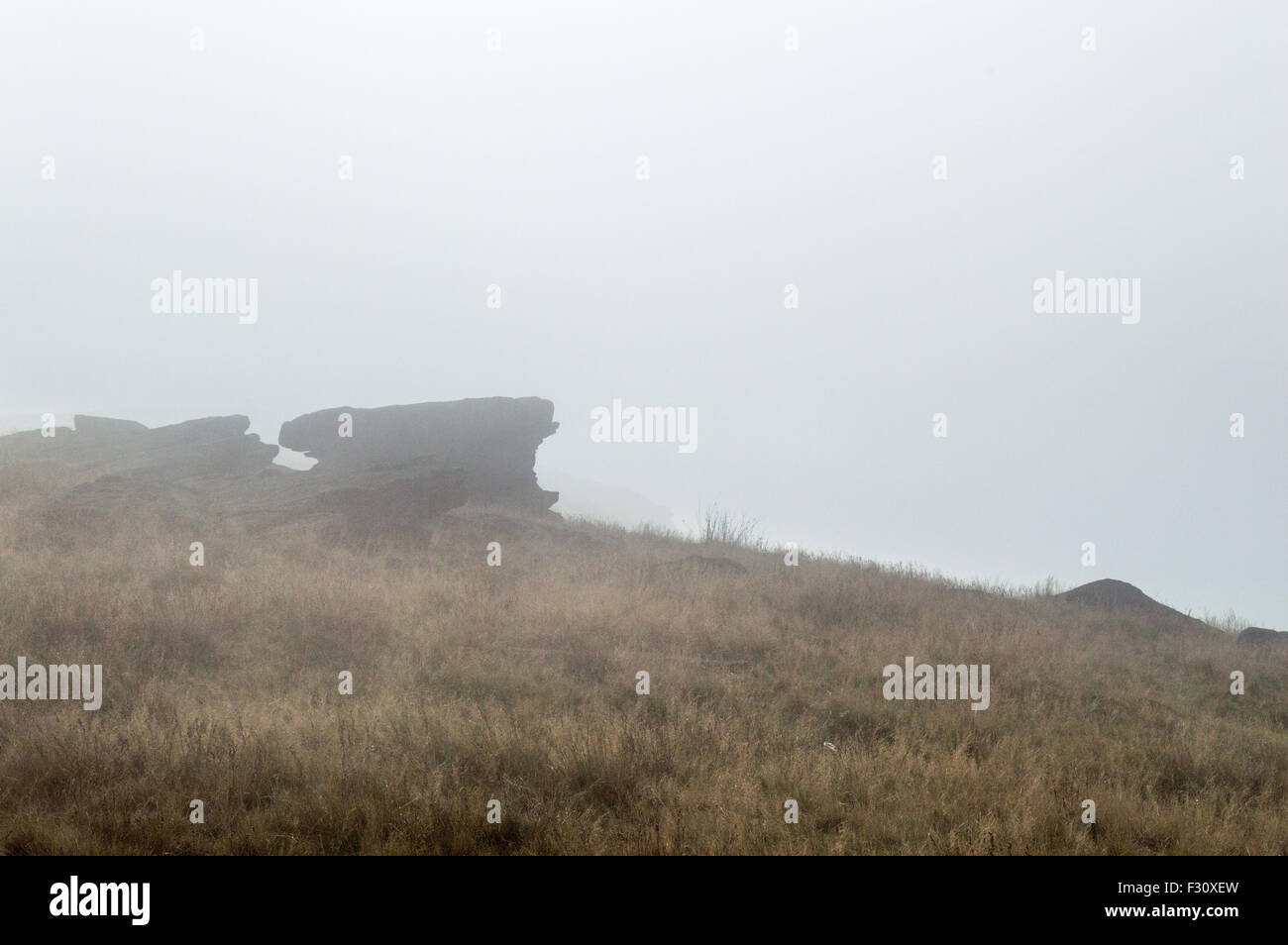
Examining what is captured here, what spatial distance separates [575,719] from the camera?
657 centimetres

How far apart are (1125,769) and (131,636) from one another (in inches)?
405

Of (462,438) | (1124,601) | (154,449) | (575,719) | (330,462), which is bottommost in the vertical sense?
(575,719)

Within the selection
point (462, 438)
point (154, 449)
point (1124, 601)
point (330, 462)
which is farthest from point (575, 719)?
point (154, 449)

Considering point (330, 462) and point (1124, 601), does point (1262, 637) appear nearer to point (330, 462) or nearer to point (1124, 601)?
point (1124, 601)

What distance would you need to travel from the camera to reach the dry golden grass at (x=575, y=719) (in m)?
4.71

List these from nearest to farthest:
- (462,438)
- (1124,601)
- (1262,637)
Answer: (1262,637), (1124,601), (462,438)

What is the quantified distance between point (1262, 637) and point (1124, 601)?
2665 millimetres

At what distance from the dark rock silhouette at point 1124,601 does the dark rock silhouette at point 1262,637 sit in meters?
0.77

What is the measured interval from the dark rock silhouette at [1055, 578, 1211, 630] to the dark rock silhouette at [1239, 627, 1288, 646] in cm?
77

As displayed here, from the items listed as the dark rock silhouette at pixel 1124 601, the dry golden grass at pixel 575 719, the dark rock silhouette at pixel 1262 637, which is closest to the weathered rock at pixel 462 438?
the dry golden grass at pixel 575 719

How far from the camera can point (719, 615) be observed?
11195 millimetres
